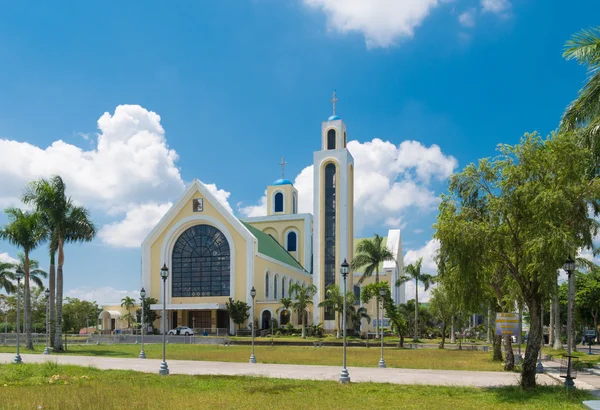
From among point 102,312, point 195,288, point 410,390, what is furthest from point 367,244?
point 410,390

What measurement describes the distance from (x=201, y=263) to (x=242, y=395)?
5393 centimetres

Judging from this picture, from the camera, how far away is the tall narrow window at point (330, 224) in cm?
7062

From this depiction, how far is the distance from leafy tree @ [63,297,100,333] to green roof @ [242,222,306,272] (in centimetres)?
2325

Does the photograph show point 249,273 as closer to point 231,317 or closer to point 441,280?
point 231,317

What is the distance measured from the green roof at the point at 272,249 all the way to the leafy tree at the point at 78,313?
76.3ft

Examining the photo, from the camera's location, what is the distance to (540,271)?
1596 cm

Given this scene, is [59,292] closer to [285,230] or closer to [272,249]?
[272,249]

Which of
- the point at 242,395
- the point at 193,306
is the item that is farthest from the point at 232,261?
the point at 242,395

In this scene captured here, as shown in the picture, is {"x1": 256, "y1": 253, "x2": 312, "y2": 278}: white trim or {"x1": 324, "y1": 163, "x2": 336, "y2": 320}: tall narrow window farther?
{"x1": 324, "y1": 163, "x2": 336, "y2": 320}: tall narrow window

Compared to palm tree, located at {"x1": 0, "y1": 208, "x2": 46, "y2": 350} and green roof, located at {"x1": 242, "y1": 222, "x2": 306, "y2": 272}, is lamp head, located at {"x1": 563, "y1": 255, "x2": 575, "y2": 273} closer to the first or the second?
palm tree, located at {"x1": 0, "y1": 208, "x2": 46, "y2": 350}

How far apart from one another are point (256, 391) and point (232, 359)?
48.7 ft

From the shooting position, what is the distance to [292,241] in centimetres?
8406

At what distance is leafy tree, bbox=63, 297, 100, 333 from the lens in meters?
75.4

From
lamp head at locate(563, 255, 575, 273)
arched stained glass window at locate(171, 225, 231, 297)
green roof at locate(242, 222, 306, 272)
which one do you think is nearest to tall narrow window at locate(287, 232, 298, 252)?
green roof at locate(242, 222, 306, 272)
